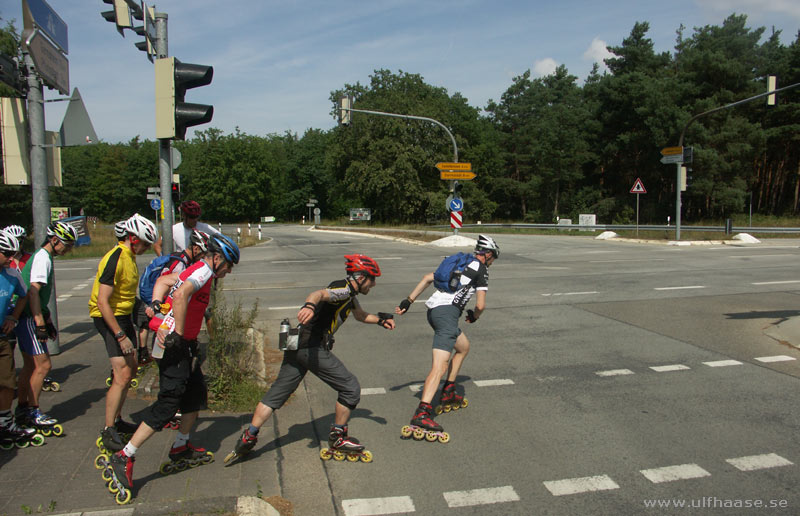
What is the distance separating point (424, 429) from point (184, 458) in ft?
5.96

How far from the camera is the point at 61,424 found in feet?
15.6

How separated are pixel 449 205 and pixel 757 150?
97.0 feet

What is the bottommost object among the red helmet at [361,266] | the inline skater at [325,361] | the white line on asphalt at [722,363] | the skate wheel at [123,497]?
the white line on asphalt at [722,363]

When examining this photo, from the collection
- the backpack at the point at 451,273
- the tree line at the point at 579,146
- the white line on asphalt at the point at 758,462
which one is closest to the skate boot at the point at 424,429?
the backpack at the point at 451,273

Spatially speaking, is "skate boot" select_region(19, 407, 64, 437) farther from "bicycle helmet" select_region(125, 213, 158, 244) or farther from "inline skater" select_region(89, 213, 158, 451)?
"bicycle helmet" select_region(125, 213, 158, 244)

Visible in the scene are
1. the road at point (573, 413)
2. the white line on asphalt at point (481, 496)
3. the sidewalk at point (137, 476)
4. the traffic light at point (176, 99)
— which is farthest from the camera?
the traffic light at point (176, 99)

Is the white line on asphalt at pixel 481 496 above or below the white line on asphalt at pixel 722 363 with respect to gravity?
below

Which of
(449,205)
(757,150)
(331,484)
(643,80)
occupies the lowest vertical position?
(331,484)

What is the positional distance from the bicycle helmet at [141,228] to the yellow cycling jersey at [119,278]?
15 centimetres

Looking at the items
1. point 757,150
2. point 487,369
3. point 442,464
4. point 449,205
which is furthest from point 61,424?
point 757,150

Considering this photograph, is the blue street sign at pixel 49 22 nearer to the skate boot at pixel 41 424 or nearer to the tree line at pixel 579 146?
the skate boot at pixel 41 424

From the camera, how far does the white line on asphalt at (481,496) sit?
3.54m

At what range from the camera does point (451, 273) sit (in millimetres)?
5152

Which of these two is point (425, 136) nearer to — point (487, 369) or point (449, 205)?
point (449, 205)
